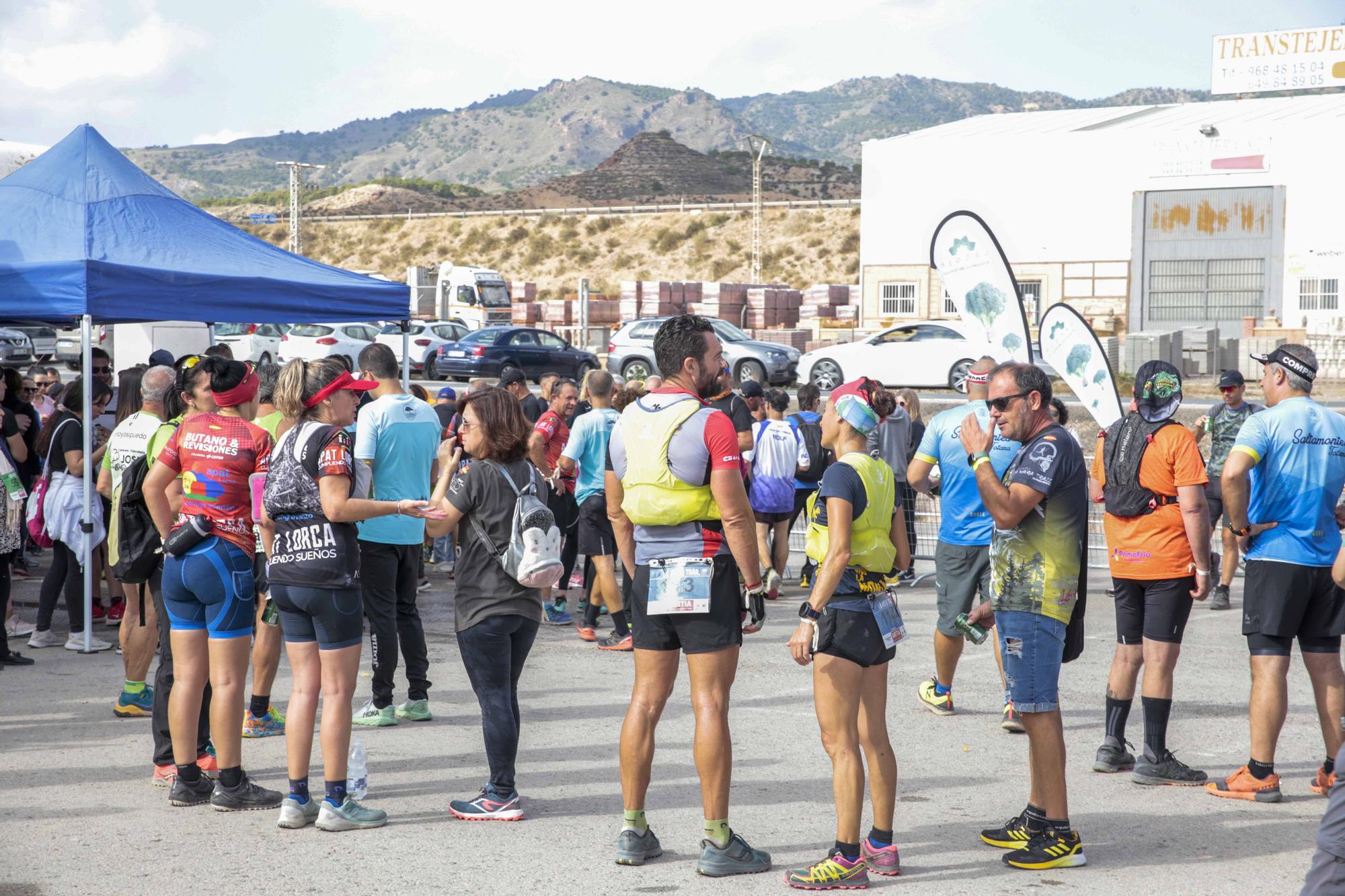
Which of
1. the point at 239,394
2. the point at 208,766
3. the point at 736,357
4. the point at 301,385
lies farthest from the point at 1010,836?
the point at 736,357

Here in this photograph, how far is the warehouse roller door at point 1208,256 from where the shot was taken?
34312mm

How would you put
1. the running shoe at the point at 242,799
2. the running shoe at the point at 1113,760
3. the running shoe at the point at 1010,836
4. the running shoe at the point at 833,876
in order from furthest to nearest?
the running shoe at the point at 1113,760 → the running shoe at the point at 242,799 → the running shoe at the point at 1010,836 → the running shoe at the point at 833,876

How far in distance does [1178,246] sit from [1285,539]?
3242cm

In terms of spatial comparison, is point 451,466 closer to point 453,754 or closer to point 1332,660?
point 453,754

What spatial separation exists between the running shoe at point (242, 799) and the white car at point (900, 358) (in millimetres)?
20966

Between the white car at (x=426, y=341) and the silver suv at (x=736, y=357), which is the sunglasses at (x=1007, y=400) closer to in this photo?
the silver suv at (x=736, y=357)

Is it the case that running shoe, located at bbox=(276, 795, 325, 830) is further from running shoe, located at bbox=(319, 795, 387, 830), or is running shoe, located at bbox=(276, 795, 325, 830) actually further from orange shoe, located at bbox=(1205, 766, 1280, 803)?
orange shoe, located at bbox=(1205, 766, 1280, 803)

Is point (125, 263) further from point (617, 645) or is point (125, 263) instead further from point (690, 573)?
point (690, 573)

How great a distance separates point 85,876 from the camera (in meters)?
4.64

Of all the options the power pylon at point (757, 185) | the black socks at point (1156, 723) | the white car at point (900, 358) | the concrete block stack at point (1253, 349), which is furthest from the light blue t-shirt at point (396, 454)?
the power pylon at point (757, 185)

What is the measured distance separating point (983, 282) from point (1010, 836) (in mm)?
6405

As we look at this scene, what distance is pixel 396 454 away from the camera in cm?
685

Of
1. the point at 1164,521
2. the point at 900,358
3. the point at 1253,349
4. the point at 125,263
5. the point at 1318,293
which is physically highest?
the point at 1318,293

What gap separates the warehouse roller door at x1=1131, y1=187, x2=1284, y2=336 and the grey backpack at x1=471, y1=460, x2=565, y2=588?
110ft
